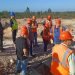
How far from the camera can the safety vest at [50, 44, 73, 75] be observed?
20.0 feet

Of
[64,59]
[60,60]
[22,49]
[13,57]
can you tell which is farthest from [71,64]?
[13,57]

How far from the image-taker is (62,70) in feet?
20.6

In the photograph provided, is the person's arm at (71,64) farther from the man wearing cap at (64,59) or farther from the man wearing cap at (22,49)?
the man wearing cap at (22,49)

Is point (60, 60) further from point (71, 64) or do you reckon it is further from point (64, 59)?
point (71, 64)

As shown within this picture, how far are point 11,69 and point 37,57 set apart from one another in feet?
9.62

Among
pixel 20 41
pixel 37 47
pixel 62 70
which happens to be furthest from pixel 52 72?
pixel 37 47

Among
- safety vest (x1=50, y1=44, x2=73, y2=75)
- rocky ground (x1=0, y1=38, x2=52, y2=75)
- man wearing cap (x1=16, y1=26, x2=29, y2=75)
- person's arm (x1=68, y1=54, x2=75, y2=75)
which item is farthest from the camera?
rocky ground (x1=0, y1=38, x2=52, y2=75)

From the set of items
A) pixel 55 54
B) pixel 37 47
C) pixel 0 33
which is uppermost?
pixel 55 54

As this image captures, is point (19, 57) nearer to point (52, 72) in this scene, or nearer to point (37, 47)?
point (52, 72)

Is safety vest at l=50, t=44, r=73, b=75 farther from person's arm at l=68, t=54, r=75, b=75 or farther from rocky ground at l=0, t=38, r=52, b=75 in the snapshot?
rocky ground at l=0, t=38, r=52, b=75

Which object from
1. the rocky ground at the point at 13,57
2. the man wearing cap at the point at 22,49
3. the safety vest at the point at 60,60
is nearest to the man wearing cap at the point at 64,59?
the safety vest at the point at 60,60

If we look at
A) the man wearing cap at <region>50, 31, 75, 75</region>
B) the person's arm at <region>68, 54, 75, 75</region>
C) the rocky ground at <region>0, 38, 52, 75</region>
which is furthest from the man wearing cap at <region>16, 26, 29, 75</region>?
the person's arm at <region>68, 54, 75, 75</region>

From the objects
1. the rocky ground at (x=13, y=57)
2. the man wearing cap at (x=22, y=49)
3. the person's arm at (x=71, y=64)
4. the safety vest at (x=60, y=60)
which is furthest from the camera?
the rocky ground at (x=13, y=57)

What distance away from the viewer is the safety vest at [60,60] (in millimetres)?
6094
